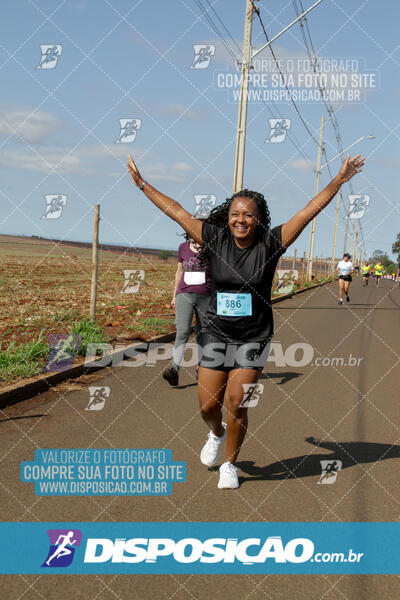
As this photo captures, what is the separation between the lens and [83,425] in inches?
217

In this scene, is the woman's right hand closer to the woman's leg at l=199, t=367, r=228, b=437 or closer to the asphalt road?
the woman's leg at l=199, t=367, r=228, b=437

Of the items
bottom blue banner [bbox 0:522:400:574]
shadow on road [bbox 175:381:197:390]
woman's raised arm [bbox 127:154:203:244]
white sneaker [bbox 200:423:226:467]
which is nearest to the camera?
bottom blue banner [bbox 0:522:400:574]

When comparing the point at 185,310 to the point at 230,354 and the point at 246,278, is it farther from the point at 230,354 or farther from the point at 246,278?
the point at 246,278

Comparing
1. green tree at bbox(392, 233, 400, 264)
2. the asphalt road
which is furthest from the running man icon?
green tree at bbox(392, 233, 400, 264)

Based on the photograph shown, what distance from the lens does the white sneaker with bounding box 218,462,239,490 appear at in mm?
4168

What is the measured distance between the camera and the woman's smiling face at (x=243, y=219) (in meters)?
4.07

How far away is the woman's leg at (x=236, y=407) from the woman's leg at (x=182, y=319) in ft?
8.67

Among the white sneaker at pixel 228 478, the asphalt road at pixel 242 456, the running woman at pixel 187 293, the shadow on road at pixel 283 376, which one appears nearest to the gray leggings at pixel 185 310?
the running woman at pixel 187 293

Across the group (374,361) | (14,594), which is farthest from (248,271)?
(374,361)

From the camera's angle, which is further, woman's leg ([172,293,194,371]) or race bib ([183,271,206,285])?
woman's leg ([172,293,194,371])

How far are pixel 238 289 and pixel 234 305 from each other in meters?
0.11

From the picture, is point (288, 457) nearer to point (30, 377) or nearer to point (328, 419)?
point (328, 419)

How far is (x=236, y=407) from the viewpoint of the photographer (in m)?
4.19

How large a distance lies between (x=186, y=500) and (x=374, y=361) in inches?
258
